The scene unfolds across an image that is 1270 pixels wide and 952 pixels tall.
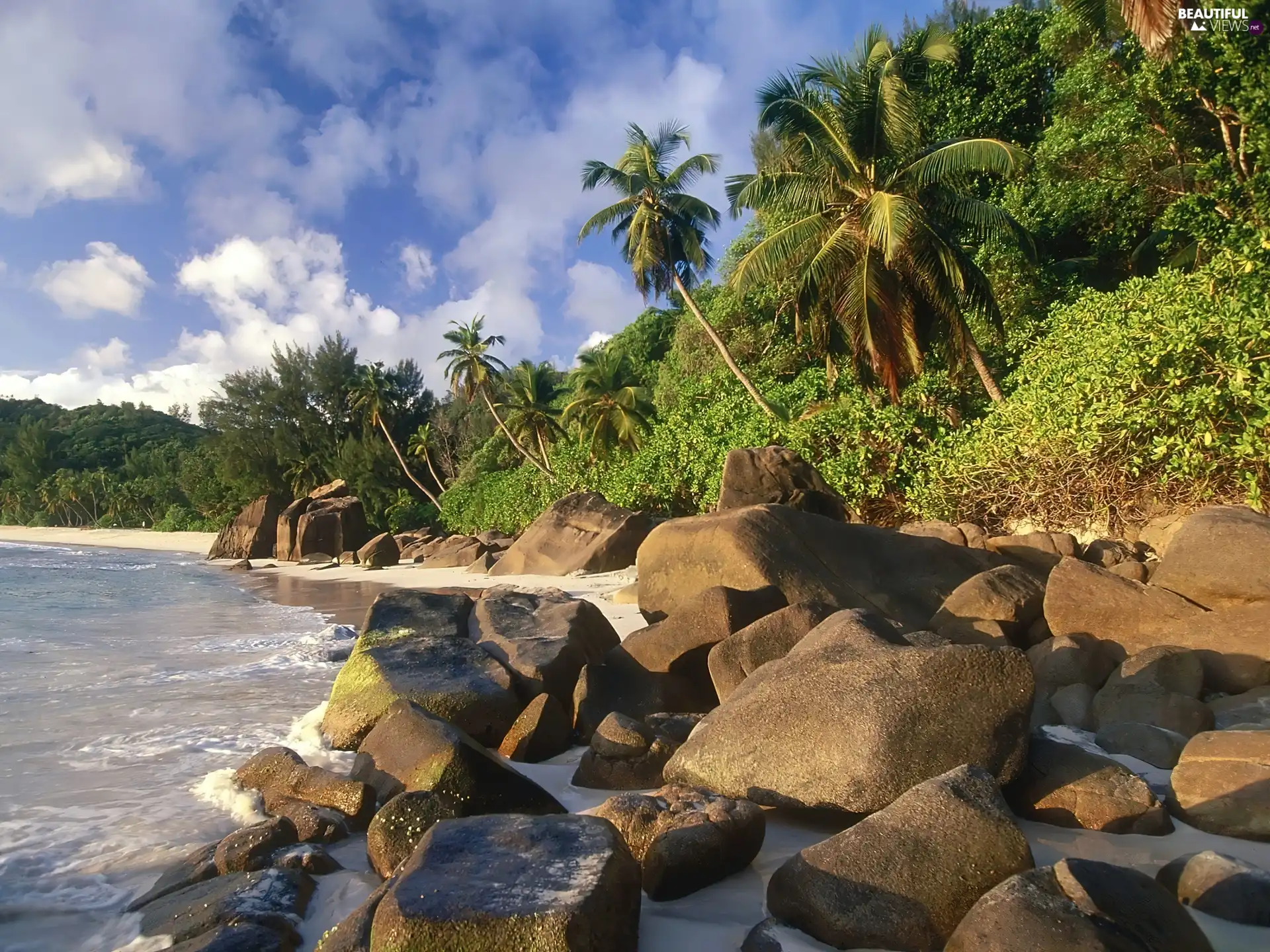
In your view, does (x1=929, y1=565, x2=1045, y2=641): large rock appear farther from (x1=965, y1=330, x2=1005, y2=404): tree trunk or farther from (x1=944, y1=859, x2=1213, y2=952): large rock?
(x1=965, y1=330, x2=1005, y2=404): tree trunk

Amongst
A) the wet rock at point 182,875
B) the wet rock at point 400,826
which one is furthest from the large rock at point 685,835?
the wet rock at point 182,875

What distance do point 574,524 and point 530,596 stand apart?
34.0ft

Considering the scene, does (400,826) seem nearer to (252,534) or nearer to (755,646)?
(755,646)

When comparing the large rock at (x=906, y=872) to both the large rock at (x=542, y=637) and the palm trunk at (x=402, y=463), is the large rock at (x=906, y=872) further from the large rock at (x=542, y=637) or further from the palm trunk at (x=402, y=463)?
the palm trunk at (x=402, y=463)

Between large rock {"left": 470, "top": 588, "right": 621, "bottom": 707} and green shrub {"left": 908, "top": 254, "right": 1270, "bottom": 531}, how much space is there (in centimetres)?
674

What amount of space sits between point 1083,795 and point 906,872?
1282 mm

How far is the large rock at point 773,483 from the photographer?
11.4 meters

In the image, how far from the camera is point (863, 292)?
48.8 ft

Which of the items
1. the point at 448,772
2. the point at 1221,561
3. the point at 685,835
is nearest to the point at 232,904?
the point at 448,772

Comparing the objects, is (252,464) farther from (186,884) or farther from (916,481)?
(186,884)

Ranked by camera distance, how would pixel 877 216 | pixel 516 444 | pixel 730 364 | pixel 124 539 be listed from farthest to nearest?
pixel 124 539
pixel 516 444
pixel 730 364
pixel 877 216

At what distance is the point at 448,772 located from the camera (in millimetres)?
3902

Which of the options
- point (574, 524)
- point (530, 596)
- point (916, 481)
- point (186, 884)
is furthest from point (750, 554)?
point (574, 524)
